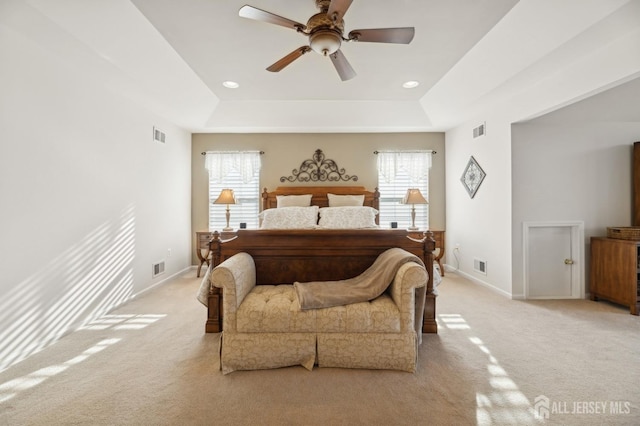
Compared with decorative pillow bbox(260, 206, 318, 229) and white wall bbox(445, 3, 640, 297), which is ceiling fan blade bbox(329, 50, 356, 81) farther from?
decorative pillow bbox(260, 206, 318, 229)

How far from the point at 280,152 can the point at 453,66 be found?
308 centimetres

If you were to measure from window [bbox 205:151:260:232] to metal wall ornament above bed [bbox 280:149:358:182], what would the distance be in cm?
88

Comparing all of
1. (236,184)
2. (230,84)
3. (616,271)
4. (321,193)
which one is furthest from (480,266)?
(230,84)

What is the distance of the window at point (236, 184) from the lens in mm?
5234

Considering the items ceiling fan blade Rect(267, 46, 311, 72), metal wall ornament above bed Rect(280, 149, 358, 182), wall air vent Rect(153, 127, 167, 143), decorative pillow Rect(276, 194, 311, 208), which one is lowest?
decorative pillow Rect(276, 194, 311, 208)

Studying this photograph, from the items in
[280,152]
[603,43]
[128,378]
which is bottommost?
[128,378]

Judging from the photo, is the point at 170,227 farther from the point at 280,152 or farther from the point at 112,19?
the point at 112,19

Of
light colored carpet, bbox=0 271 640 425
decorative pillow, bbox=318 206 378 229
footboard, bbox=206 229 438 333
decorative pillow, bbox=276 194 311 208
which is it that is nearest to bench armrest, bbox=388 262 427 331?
light colored carpet, bbox=0 271 640 425

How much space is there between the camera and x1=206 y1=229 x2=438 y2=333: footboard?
264 centimetres

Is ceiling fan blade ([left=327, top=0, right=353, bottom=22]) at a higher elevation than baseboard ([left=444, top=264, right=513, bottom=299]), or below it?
higher

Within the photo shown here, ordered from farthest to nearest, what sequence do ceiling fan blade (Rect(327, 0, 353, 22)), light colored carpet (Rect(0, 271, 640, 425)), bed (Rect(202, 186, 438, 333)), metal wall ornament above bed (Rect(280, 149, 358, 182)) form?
metal wall ornament above bed (Rect(280, 149, 358, 182)) < bed (Rect(202, 186, 438, 333)) < ceiling fan blade (Rect(327, 0, 353, 22)) < light colored carpet (Rect(0, 271, 640, 425))

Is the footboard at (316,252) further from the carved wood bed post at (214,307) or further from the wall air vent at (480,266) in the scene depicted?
the wall air vent at (480,266)

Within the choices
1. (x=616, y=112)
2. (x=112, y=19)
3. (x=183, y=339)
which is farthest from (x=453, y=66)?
(x=183, y=339)

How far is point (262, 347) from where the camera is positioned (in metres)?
2.04
